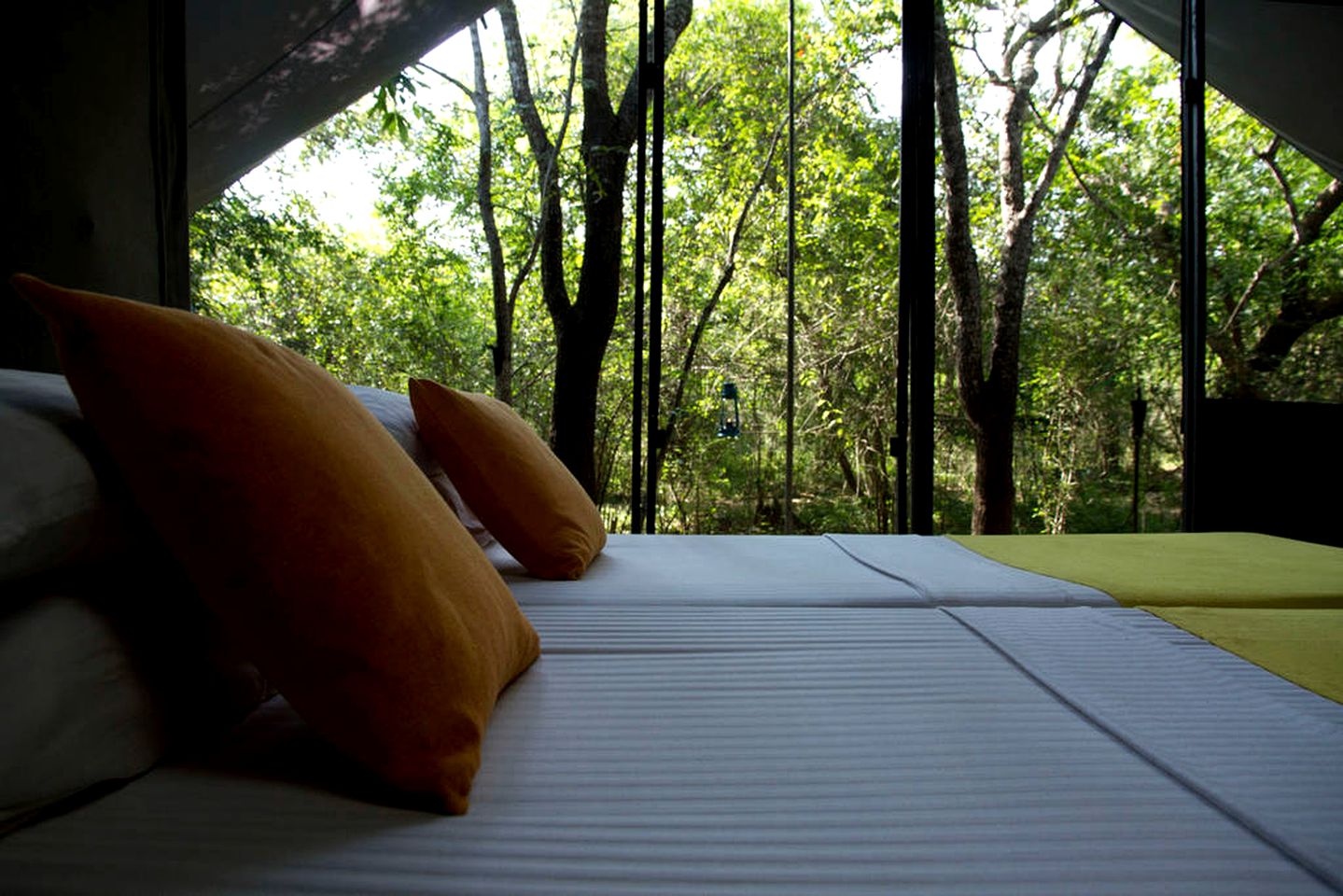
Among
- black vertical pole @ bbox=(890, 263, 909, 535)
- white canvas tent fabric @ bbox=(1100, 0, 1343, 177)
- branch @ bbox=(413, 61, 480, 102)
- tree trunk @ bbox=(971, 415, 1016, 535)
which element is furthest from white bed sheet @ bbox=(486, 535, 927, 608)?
white canvas tent fabric @ bbox=(1100, 0, 1343, 177)

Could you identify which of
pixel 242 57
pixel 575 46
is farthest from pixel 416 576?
pixel 575 46

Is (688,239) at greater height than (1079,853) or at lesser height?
Result: greater

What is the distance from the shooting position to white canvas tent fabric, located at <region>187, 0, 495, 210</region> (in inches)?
71.9

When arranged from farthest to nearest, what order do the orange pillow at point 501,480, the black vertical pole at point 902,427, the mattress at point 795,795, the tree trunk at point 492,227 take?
the tree trunk at point 492,227, the black vertical pole at point 902,427, the orange pillow at point 501,480, the mattress at point 795,795

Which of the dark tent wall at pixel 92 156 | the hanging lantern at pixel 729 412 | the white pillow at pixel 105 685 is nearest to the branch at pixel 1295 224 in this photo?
the hanging lantern at pixel 729 412

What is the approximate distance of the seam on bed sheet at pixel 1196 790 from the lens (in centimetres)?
49

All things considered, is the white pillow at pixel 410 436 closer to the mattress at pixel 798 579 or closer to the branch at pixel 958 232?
the mattress at pixel 798 579

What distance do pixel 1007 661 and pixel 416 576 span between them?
0.66 metres

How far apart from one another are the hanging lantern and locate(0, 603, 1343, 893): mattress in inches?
101

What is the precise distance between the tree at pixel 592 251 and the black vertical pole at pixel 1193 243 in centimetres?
207

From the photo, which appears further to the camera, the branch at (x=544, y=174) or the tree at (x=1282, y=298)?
the tree at (x=1282, y=298)

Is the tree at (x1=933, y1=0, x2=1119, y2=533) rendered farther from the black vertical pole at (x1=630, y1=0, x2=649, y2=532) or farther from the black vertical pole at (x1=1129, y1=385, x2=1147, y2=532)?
the black vertical pole at (x1=630, y1=0, x2=649, y2=532)

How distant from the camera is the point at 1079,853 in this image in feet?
1.70

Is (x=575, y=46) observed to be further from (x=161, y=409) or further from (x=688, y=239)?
(x=161, y=409)
